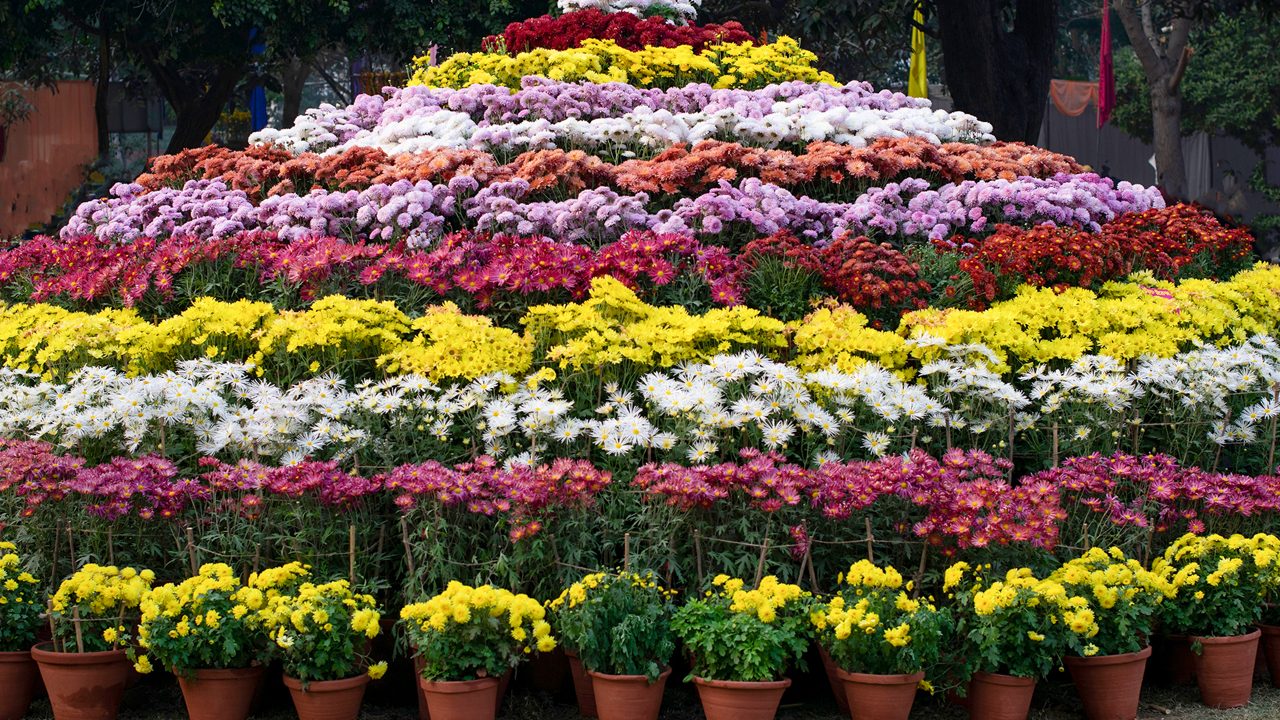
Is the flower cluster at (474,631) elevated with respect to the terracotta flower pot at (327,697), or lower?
elevated

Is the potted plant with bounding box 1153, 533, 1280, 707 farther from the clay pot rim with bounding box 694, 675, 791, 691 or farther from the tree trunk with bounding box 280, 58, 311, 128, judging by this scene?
the tree trunk with bounding box 280, 58, 311, 128

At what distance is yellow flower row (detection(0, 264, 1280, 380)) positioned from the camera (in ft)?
20.3

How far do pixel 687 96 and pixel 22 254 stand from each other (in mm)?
4864

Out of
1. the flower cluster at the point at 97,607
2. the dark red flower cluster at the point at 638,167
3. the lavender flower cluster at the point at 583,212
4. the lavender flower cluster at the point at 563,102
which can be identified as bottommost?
the flower cluster at the point at 97,607

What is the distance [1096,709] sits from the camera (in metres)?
5.06

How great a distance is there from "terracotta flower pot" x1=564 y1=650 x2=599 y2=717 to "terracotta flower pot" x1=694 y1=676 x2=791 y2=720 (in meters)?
0.46

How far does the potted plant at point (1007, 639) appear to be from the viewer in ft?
15.8

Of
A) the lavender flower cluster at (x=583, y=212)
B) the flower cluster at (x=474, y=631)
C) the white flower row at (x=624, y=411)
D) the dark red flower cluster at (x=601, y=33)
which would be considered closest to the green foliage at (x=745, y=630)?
the flower cluster at (x=474, y=631)

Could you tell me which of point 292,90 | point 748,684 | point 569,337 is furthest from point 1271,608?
point 292,90

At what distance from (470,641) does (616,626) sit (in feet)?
1.62

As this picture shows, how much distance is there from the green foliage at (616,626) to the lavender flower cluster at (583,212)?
3410 mm

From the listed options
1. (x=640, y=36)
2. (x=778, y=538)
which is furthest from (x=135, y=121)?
(x=778, y=538)

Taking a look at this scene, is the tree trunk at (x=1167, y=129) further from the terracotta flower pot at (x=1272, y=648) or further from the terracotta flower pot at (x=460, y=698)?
the terracotta flower pot at (x=460, y=698)

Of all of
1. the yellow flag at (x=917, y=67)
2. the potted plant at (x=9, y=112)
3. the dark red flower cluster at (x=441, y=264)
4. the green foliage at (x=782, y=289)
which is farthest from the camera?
the potted plant at (x=9, y=112)
